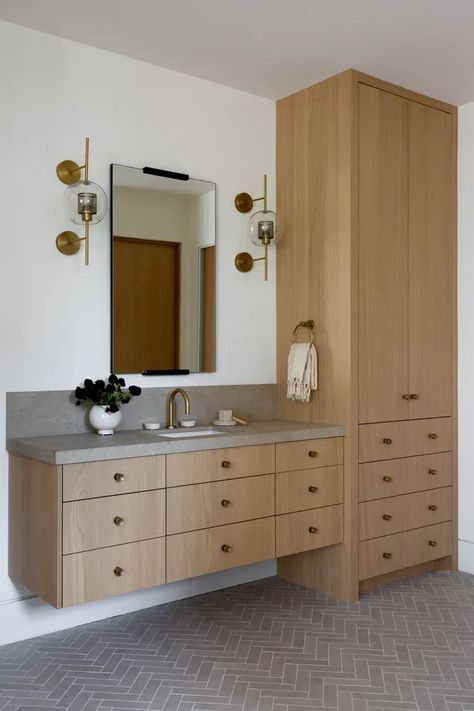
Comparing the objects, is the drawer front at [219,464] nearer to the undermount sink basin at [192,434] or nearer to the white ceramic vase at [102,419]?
the undermount sink basin at [192,434]

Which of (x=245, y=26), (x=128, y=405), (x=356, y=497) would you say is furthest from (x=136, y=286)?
(x=356, y=497)

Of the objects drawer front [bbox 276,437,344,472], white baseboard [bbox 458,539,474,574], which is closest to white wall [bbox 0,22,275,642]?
drawer front [bbox 276,437,344,472]

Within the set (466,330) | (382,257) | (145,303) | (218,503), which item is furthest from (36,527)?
(466,330)

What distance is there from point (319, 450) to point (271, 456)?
307mm

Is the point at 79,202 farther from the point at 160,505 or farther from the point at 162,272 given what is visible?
the point at 160,505

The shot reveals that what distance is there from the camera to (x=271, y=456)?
3.34m

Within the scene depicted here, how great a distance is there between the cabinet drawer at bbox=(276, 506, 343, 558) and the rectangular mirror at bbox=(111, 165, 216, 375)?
3.03ft

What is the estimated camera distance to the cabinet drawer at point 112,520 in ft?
8.82

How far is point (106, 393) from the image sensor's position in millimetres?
3191

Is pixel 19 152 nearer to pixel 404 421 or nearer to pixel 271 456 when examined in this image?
pixel 271 456

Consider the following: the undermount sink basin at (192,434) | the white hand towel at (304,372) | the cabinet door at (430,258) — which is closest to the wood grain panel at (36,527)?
the undermount sink basin at (192,434)

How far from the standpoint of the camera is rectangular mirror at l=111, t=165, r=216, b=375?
342 centimetres

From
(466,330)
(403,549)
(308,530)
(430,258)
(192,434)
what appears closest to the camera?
(192,434)

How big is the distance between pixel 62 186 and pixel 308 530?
2.05 metres
